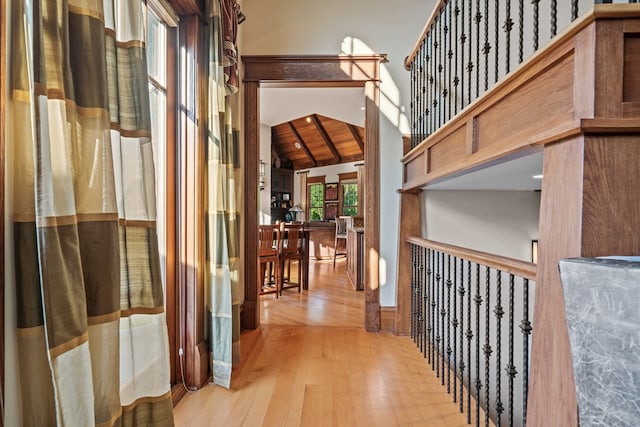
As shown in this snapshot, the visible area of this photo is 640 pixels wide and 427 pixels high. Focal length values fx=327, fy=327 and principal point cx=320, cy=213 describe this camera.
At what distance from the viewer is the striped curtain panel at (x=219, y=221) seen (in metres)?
1.93

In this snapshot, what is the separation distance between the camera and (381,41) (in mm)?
2953

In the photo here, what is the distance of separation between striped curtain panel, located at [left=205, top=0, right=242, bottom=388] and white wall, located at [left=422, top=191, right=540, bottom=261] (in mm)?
1696

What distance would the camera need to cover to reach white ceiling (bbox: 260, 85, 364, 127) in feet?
16.5

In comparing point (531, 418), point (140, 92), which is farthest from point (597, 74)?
point (140, 92)

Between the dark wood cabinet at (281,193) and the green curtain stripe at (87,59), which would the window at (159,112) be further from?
the dark wood cabinet at (281,193)

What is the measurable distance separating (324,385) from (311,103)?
15.6 ft

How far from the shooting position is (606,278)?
0.68 meters

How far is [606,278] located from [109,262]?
1.25 meters

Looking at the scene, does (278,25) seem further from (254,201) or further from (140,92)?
(140,92)

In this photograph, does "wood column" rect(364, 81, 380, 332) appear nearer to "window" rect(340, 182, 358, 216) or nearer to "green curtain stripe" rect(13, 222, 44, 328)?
"green curtain stripe" rect(13, 222, 44, 328)

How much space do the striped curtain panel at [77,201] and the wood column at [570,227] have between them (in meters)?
1.25

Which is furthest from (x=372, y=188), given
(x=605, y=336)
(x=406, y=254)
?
(x=605, y=336)

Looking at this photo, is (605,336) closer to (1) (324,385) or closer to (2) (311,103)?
(1) (324,385)

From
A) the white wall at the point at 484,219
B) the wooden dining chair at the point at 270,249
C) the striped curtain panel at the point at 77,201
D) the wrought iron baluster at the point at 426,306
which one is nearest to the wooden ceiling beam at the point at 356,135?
the wooden dining chair at the point at 270,249
